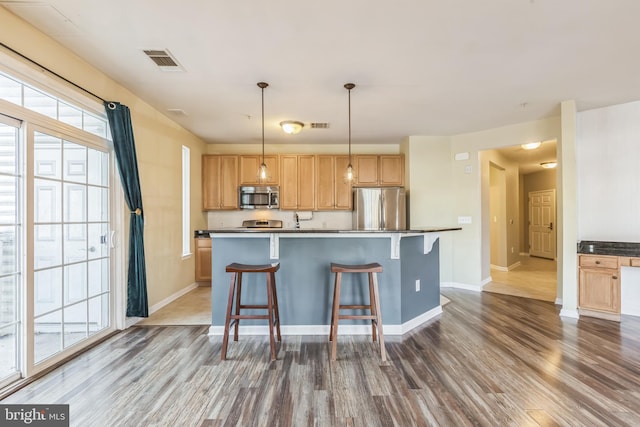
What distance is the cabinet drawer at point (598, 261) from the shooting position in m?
3.41

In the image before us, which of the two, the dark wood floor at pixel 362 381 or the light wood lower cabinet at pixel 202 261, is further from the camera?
the light wood lower cabinet at pixel 202 261

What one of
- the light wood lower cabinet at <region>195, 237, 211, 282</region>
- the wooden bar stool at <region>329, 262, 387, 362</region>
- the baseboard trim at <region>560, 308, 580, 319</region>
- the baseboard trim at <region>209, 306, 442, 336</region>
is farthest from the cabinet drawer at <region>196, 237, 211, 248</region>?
the baseboard trim at <region>560, 308, 580, 319</region>

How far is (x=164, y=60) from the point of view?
8.72ft

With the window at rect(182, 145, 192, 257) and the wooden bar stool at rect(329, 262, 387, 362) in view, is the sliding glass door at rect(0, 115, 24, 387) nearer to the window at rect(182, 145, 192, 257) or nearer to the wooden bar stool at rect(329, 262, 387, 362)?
the wooden bar stool at rect(329, 262, 387, 362)

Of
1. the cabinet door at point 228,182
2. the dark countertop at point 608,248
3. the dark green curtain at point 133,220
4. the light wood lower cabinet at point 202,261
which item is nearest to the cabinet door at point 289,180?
the cabinet door at point 228,182

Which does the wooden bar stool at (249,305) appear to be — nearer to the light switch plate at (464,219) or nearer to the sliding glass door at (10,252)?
the sliding glass door at (10,252)

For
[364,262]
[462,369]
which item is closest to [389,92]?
[364,262]

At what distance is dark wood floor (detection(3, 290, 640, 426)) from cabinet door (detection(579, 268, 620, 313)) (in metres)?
0.32

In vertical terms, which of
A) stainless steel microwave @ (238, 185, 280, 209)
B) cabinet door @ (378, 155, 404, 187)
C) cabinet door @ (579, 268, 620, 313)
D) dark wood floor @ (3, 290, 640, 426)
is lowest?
dark wood floor @ (3, 290, 640, 426)

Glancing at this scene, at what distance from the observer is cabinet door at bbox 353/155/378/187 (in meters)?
5.52

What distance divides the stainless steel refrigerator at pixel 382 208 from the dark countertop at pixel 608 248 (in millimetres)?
2337

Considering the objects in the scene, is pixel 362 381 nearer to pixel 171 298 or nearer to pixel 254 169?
pixel 171 298

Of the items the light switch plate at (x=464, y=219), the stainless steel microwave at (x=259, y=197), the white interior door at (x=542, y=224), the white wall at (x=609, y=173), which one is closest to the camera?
the white wall at (x=609, y=173)
